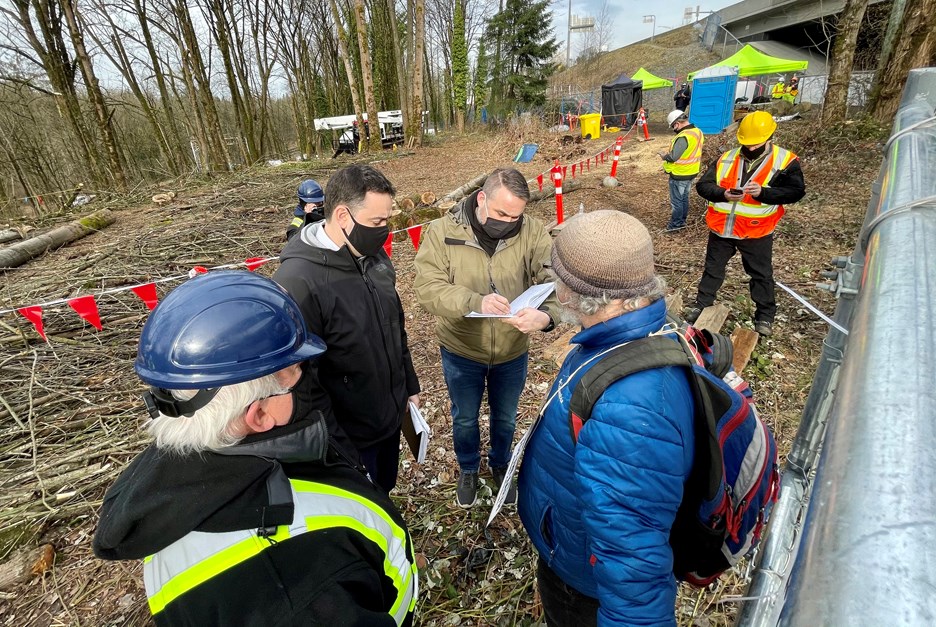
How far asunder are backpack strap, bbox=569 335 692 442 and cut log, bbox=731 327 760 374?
3111 millimetres

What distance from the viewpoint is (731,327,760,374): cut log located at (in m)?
3.83

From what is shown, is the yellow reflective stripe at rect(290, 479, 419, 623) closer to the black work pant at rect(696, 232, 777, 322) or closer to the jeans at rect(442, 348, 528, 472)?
the jeans at rect(442, 348, 528, 472)

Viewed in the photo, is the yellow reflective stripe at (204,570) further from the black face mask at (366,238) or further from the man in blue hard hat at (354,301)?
the black face mask at (366,238)

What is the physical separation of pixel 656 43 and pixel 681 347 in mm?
55404

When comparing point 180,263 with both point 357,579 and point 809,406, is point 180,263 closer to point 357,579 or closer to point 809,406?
point 357,579

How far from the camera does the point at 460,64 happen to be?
Result: 27.5 m

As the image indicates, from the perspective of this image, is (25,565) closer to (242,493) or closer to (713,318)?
(242,493)

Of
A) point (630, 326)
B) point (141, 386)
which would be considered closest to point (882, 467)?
point (630, 326)

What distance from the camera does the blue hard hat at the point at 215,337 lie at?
1094 mm

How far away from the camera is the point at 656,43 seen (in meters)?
45.0

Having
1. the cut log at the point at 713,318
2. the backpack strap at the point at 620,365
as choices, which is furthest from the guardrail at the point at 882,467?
the cut log at the point at 713,318

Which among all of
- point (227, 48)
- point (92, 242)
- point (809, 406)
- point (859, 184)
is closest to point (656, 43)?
point (227, 48)

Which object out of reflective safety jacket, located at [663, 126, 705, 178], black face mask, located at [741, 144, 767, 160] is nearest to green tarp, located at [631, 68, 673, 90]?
reflective safety jacket, located at [663, 126, 705, 178]

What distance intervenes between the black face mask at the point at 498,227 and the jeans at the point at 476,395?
32.9 inches
